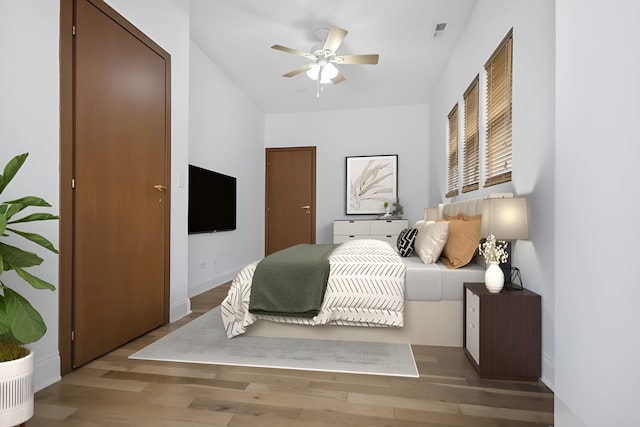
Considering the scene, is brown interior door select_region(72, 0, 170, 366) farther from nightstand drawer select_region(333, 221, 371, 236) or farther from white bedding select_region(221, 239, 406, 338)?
nightstand drawer select_region(333, 221, 371, 236)

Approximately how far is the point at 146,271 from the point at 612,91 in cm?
289

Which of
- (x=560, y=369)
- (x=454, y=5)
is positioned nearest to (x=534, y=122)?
(x=560, y=369)

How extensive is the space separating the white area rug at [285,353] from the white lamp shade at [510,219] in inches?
37.4

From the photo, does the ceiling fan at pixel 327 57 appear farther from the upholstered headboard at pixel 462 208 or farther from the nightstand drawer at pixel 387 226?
the nightstand drawer at pixel 387 226

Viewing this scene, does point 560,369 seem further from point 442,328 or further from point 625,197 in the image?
point 442,328

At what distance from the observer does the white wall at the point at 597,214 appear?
1019 mm

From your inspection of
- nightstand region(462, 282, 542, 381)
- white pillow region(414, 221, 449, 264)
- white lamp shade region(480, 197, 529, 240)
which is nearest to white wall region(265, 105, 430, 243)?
white pillow region(414, 221, 449, 264)

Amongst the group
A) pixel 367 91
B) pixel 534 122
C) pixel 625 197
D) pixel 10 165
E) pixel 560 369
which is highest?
pixel 367 91

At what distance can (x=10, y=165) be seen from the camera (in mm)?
1276

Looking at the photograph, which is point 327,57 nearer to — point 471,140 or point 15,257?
point 471,140

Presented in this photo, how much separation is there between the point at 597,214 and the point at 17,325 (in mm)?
1992

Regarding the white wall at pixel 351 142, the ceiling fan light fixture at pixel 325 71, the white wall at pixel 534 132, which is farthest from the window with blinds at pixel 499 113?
the white wall at pixel 351 142

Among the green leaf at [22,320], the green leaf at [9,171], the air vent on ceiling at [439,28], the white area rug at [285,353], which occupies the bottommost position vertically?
the white area rug at [285,353]

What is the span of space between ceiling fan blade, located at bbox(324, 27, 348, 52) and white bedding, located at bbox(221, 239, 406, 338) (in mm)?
2111
